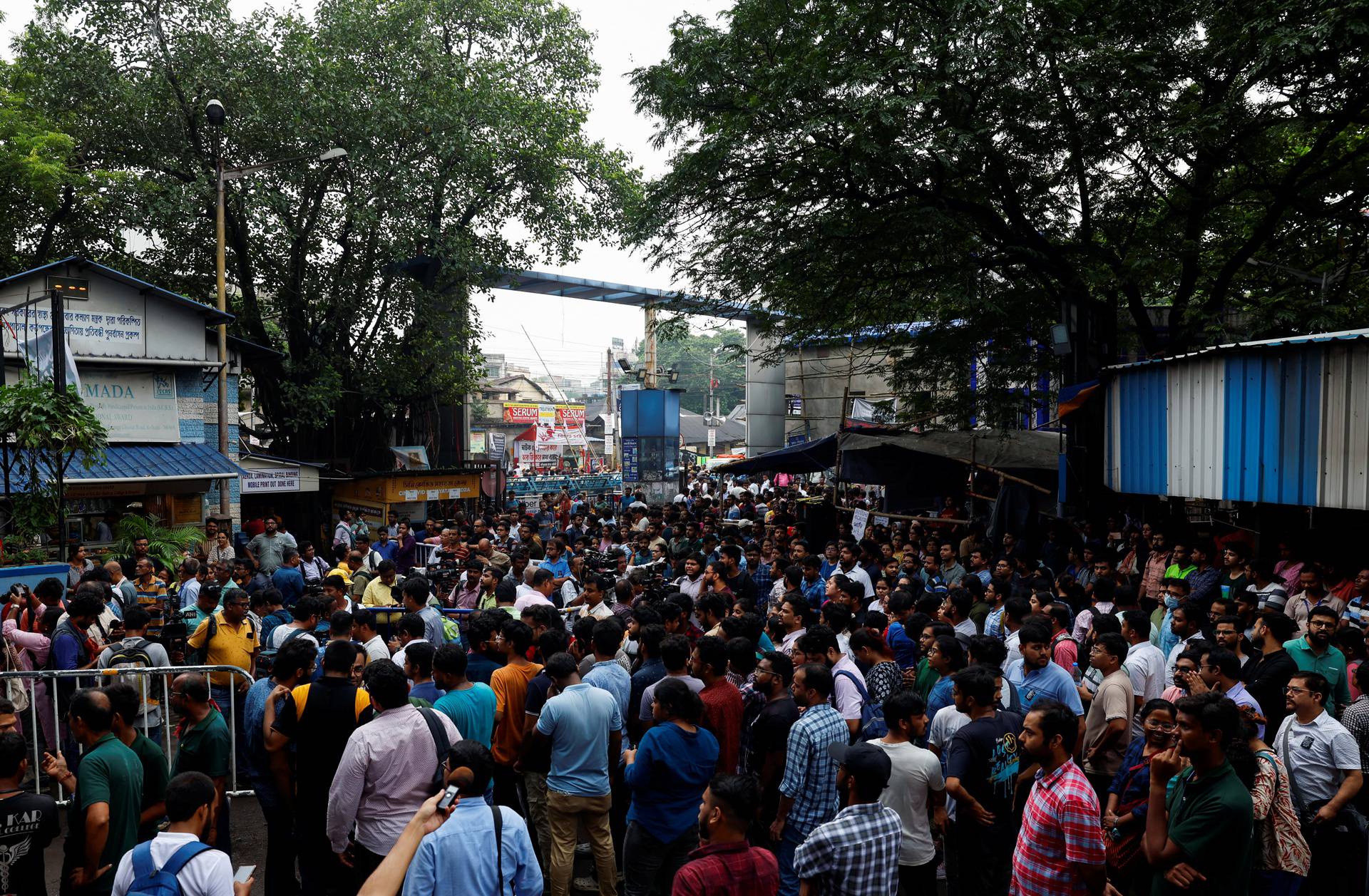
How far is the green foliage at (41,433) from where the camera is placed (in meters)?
11.4

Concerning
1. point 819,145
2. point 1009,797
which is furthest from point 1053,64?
point 1009,797

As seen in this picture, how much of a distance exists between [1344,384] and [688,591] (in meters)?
6.08

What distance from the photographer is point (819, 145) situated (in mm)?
13484

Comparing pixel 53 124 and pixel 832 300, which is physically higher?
pixel 53 124

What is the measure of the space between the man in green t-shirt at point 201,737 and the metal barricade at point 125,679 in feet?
Answer: 4.94

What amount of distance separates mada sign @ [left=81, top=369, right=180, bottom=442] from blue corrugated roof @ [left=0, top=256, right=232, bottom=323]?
1332 mm

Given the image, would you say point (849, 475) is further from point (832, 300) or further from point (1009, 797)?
point (1009, 797)

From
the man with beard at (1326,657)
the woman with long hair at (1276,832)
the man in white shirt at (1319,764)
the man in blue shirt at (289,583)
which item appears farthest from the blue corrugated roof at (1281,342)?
the man in blue shirt at (289,583)

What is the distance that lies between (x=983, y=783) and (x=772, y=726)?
1149 millimetres

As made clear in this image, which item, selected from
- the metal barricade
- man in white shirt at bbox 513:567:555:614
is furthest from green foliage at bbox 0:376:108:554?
man in white shirt at bbox 513:567:555:614

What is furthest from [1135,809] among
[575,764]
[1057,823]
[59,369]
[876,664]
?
[59,369]

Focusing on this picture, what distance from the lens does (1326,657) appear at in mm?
6531

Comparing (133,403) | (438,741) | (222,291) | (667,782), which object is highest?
(222,291)

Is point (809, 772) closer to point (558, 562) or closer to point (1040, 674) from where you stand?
point (1040, 674)
